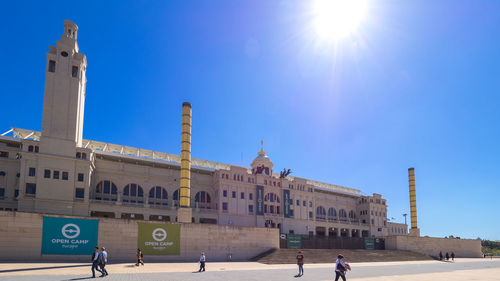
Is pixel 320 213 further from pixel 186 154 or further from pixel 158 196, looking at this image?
pixel 186 154

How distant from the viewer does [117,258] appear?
3547cm

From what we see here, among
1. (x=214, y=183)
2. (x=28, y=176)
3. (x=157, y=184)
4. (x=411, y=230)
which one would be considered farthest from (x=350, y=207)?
(x=28, y=176)

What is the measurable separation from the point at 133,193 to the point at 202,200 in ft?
40.6

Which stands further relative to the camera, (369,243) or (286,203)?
(286,203)

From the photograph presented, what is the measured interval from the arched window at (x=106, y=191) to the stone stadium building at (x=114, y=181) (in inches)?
5.6

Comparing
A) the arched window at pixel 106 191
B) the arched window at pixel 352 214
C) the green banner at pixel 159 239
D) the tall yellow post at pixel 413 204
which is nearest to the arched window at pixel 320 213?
the arched window at pixel 352 214

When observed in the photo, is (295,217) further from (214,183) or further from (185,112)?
(185,112)

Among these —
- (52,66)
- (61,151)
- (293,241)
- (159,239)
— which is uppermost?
(52,66)

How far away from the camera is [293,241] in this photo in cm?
5059

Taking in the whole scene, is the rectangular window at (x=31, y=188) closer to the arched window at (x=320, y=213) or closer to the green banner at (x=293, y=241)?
the green banner at (x=293, y=241)

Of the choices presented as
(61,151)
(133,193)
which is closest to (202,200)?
(133,193)

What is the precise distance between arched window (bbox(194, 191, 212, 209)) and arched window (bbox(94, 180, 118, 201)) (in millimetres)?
13974

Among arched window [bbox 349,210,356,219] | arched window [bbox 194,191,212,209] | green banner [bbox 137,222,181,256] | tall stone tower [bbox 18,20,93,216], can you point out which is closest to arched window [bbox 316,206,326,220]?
arched window [bbox 349,210,356,219]

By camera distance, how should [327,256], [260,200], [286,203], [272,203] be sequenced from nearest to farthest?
[327,256]
[260,200]
[272,203]
[286,203]
